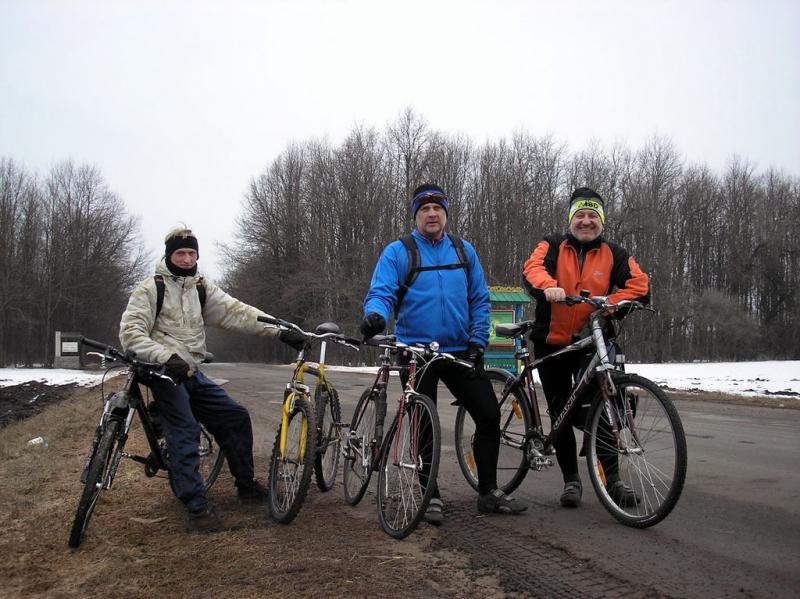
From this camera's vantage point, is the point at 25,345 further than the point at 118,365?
Yes

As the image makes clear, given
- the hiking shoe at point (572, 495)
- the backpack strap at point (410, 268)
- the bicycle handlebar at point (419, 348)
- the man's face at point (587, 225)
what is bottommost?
the hiking shoe at point (572, 495)

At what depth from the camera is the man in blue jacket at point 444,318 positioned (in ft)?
14.4

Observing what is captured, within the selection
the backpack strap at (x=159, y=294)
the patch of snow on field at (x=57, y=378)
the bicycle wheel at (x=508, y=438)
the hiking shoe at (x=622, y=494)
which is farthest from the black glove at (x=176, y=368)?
the patch of snow on field at (x=57, y=378)

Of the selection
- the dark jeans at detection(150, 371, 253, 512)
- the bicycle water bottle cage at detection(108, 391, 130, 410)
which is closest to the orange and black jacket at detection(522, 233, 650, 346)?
the dark jeans at detection(150, 371, 253, 512)

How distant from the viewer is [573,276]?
4.64 m

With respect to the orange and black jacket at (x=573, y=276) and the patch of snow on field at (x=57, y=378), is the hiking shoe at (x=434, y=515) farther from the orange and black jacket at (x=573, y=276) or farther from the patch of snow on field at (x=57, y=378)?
the patch of snow on field at (x=57, y=378)

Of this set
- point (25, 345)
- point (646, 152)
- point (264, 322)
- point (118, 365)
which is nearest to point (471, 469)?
point (264, 322)

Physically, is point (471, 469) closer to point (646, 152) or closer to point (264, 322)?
point (264, 322)

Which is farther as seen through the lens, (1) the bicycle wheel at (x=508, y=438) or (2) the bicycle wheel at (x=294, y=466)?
(1) the bicycle wheel at (x=508, y=438)

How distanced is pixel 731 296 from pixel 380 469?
1930 inches

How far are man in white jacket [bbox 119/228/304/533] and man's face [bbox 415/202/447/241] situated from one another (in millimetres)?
1188

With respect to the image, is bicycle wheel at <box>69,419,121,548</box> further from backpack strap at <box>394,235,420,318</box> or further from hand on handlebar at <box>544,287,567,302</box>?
hand on handlebar at <box>544,287,567,302</box>

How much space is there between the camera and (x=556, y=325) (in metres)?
4.63

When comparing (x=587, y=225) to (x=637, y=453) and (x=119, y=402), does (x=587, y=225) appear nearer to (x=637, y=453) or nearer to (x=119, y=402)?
(x=637, y=453)
